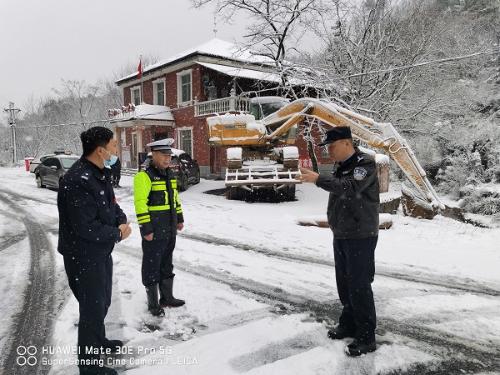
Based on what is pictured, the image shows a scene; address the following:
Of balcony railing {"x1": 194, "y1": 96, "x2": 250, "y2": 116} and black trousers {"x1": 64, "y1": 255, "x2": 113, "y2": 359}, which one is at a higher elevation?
balcony railing {"x1": 194, "y1": 96, "x2": 250, "y2": 116}

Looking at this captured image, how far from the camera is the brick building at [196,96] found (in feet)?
73.3

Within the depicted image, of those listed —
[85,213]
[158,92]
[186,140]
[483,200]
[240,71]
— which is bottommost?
[483,200]

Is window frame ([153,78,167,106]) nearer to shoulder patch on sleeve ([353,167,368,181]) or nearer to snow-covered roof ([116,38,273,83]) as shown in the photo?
snow-covered roof ([116,38,273,83])

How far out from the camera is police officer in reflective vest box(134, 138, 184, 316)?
4.02 metres

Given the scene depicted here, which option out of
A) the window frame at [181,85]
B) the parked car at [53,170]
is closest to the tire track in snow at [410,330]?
the parked car at [53,170]

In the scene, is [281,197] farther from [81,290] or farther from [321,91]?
[81,290]

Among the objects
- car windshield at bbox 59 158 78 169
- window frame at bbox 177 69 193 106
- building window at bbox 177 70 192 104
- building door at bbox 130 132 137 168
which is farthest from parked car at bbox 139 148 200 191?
building door at bbox 130 132 137 168

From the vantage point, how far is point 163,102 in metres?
27.2

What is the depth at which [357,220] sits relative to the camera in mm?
3369

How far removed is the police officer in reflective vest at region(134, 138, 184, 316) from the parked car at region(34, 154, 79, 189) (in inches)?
511

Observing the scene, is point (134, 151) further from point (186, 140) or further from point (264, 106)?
point (264, 106)

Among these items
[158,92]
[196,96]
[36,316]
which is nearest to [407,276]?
[36,316]

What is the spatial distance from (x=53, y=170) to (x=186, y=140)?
1015 cm

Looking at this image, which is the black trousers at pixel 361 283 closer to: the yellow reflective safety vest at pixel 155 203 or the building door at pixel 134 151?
the yellow reflective safety vest at pixel 155 203
